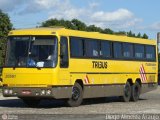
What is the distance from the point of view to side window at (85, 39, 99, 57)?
24.7 meters

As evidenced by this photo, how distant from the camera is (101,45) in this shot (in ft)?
85.5

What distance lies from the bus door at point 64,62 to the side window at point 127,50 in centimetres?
586

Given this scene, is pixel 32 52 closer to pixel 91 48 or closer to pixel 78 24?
pixel 91 48

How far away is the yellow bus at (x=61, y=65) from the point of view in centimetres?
2222

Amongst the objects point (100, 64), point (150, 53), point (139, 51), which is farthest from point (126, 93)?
point (150, 53)

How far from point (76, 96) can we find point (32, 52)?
8.95 feet

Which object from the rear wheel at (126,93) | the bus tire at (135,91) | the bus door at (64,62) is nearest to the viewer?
the bus door at (64,62)

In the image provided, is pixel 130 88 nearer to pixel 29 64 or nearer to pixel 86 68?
pixel 86 68

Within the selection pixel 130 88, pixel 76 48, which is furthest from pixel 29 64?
pixel 130 88

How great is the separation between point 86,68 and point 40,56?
2.86 metres

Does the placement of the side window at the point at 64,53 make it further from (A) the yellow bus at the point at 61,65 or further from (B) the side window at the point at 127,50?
(B) the side window at the point at 127,50

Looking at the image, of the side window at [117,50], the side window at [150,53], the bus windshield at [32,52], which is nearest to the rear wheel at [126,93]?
the side window at [117,50]

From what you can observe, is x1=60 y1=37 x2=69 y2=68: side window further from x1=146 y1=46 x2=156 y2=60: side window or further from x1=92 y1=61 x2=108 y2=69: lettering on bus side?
x1=146 y1=46 x2=156 y2=60: side window

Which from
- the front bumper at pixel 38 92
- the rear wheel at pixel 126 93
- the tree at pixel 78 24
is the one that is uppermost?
the tree at pixel 78 24
